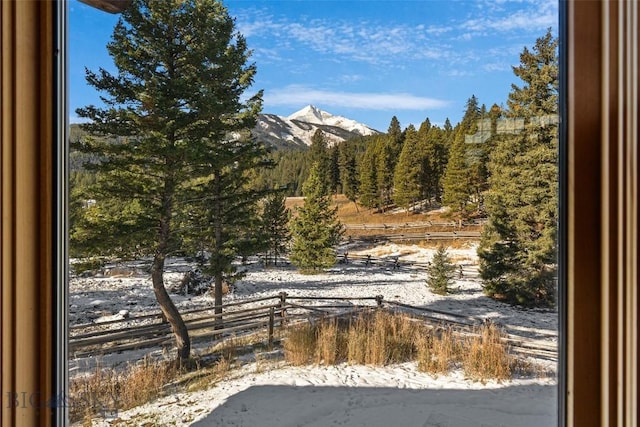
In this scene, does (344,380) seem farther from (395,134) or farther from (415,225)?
(395,134)

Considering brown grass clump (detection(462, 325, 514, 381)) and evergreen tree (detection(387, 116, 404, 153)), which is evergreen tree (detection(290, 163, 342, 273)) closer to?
evergreen tree (detection(387, 116, 404, 153))

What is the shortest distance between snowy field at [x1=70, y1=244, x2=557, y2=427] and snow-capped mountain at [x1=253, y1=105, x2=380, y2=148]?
13.1 inches

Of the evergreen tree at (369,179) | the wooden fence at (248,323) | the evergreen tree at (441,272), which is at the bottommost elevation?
the wooden fence at (248,323)

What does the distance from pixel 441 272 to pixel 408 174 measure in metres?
0.29

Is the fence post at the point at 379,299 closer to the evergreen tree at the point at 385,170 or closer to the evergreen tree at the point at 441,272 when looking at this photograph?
the evergreen tree at the point at 441,272

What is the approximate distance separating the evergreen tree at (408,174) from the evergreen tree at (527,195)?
19cm

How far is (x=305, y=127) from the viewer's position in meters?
1.10

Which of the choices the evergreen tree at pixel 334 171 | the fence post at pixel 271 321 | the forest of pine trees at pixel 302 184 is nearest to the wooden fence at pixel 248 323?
the fence post at pixel 271 321
